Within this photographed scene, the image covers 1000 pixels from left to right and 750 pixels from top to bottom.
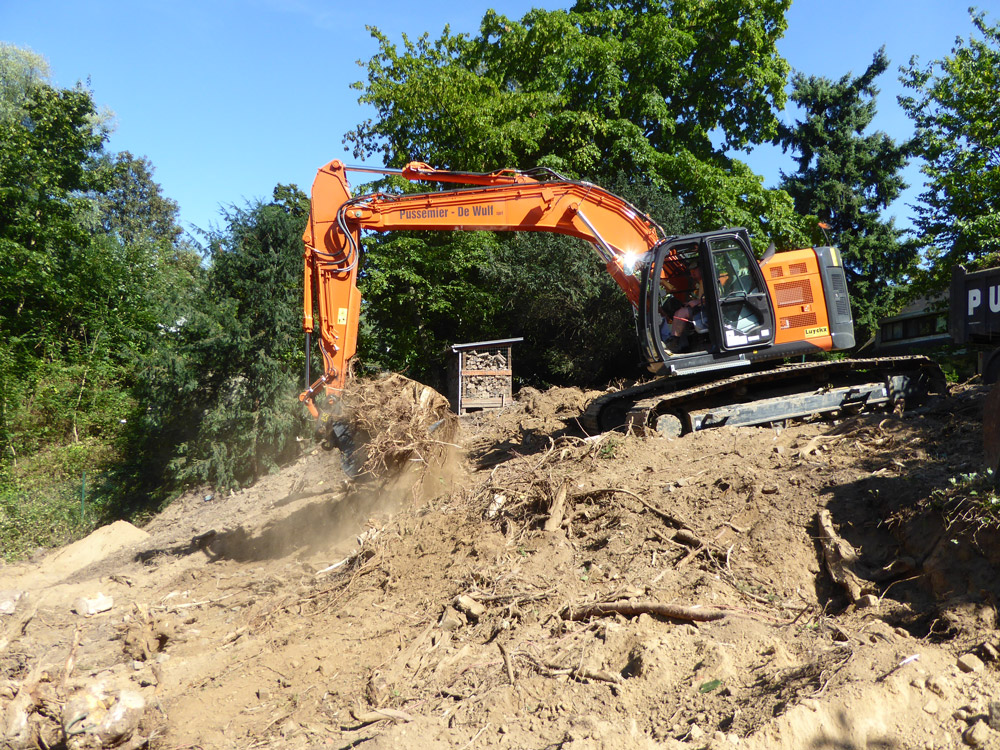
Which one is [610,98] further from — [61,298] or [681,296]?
[61,298]

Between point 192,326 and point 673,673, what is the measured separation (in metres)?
9.99

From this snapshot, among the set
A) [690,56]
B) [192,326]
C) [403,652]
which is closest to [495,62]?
[690,56]

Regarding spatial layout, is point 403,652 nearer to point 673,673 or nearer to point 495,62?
point 673,673

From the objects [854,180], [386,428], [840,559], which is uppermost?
[854,180]

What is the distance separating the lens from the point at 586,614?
4.77 m

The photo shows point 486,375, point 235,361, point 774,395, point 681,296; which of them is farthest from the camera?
point 486,375

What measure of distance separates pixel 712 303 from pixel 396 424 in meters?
3.68

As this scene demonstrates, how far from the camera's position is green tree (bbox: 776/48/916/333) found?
68.7 feet

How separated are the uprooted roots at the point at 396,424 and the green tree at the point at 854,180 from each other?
16.9 meters

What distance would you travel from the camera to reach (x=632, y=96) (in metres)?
18.4

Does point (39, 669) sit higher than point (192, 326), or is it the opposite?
point (192, 326)

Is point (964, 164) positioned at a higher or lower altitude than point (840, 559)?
higher

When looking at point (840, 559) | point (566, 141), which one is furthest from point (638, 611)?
point (566, 141)

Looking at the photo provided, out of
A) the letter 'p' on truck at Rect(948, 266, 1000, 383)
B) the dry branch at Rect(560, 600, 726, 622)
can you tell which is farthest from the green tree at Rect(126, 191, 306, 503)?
the letter 'p' on truck at Rect(948, 266, 1000, 383)
